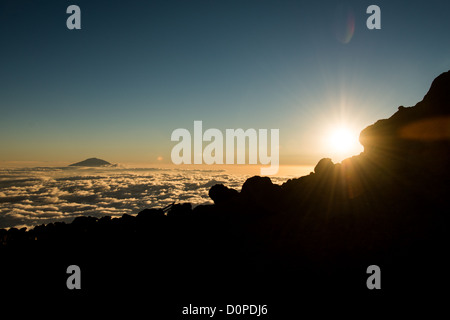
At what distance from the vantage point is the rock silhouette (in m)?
14.2

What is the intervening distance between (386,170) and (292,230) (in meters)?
7.94

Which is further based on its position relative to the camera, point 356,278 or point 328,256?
point 328,256

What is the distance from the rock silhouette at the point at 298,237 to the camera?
1420 centimetres

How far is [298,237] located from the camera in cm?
1641

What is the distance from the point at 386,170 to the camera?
18750mm

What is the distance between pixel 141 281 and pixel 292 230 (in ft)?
33.4
